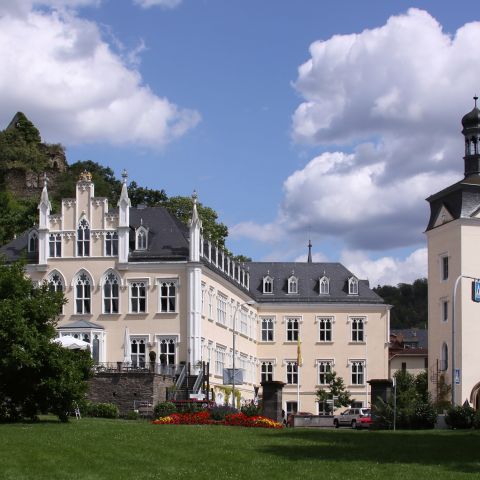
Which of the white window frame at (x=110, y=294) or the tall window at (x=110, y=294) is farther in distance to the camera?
the tall window at (x=110, y=294)

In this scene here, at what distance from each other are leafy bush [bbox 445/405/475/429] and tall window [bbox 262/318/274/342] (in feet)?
194

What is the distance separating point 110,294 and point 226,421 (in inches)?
1458

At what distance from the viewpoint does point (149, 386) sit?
67.5 meters

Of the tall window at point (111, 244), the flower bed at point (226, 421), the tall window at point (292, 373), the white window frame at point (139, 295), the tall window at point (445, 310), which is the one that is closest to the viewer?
the flower bed at point (226, 421)

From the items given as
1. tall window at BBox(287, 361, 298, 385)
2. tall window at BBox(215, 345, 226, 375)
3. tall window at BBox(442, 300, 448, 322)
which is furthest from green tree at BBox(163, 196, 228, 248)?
tall window at BBox(442, 300, 448, 322)

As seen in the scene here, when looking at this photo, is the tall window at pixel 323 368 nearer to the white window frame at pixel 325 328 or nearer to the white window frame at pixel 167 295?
the white window frame at pixel 325 328

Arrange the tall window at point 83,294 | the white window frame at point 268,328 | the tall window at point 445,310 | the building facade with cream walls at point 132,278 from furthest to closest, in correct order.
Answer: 1. the white window frame at point 268,328
2. the tall window at point 83,294
3. the tall window at point 445,310
4. the building facade with cream walls at point 132,278

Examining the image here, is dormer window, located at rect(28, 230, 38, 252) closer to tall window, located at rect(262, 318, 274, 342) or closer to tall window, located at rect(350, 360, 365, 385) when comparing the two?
tall window, located at rect(262, 318, 274, 342)

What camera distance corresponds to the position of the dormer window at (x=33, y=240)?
80.8 meters

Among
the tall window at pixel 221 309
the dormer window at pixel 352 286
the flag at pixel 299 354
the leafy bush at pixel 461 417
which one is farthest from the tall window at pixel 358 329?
the leafy bush at pixel 461 417

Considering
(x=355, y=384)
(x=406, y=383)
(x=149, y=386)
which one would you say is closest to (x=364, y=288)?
(x=355, y=384)

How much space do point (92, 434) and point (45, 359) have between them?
6.96 m

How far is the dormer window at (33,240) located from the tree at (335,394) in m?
27.8

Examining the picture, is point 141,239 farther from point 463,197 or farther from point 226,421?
point 226,421
